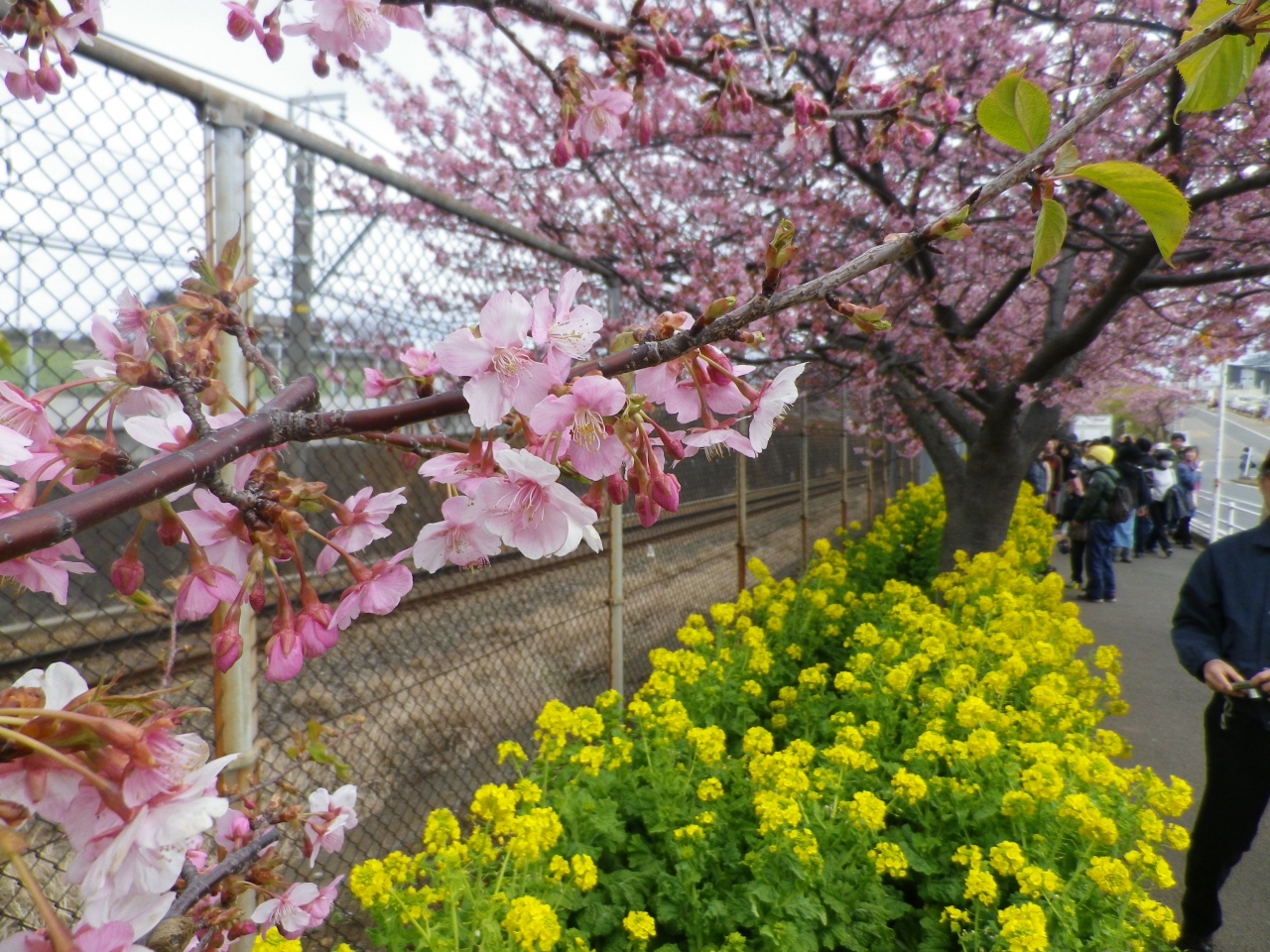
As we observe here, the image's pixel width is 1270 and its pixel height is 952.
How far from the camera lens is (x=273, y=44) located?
1272 mm

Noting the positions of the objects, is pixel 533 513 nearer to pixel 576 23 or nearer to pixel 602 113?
pixel 576 23

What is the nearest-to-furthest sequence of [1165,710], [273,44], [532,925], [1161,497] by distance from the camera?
[273,44] < [532,925] < [1165,710] < [1161,497]

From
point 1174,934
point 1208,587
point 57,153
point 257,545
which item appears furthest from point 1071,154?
point 1208,587

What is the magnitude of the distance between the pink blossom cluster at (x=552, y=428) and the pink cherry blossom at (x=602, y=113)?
134 centimetres

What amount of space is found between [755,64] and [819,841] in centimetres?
548

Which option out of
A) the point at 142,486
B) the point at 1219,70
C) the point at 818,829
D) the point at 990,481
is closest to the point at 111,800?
the point at 142,486

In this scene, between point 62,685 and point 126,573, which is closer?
point 62,685

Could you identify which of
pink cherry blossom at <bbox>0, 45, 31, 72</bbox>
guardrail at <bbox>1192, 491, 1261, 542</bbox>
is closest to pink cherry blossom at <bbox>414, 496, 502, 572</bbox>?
pink cherry blossom at <bbox>0, 45, 31, 72</bbox>

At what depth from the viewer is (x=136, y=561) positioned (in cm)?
76

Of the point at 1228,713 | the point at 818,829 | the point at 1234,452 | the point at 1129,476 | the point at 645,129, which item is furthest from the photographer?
the point at 1234,452

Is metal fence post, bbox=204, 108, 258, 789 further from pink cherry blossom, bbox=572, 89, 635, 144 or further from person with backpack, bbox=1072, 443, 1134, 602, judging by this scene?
person with backpack, bbox=1072, 443, 1134, 602

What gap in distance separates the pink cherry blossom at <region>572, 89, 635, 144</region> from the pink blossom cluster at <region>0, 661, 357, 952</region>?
173 cm

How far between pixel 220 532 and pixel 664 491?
44 cm

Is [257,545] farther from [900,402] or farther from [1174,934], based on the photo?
[900,402]
